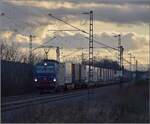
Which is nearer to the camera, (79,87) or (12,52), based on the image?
(79,87)

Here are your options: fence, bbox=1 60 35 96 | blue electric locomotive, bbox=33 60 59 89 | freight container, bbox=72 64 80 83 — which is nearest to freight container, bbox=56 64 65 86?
blue electric locomotive, bbox=33 60 59 89

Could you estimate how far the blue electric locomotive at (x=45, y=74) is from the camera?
57.7m

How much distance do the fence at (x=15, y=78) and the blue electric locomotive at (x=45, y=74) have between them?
1.99 meters

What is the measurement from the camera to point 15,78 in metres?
57.8

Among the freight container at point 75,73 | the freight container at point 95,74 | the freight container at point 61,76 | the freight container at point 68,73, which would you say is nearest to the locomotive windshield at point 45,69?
the freight container at point 61,76

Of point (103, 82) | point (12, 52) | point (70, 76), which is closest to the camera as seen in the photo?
point (70, 76)

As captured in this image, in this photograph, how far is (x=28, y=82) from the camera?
209ft

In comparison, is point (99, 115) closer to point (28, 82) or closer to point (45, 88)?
point (45, 88)

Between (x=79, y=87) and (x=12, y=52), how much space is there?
3163 cm

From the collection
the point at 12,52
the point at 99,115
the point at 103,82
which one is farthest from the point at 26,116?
the point at 12,52

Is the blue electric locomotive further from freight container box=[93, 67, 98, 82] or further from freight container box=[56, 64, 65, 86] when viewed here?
freight container box=[93, 67, 98, 82]

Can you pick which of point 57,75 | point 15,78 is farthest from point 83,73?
point 15,78

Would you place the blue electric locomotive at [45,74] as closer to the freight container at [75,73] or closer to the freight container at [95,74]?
the freight container at [75,73]

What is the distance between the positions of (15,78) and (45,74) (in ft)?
9.99
